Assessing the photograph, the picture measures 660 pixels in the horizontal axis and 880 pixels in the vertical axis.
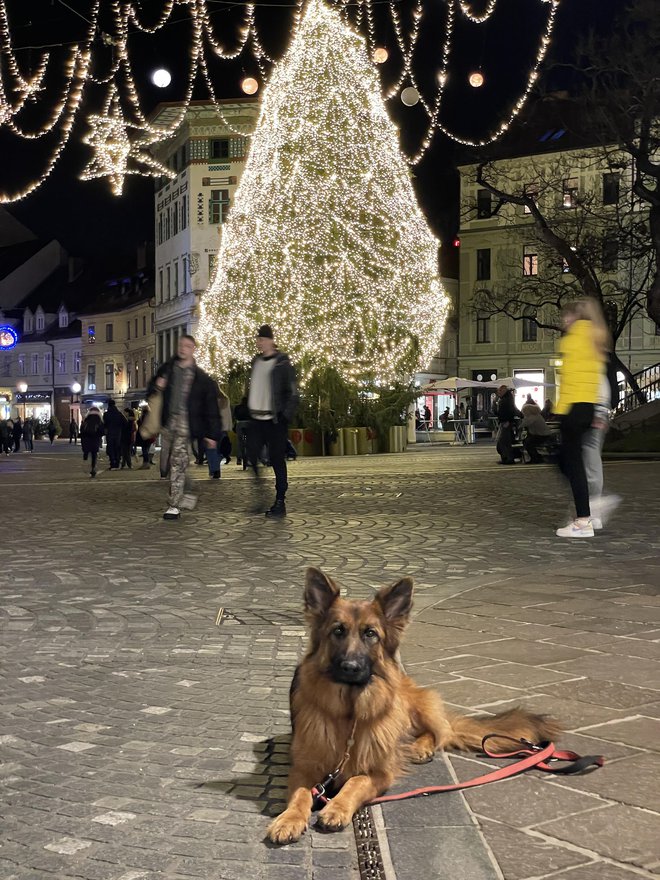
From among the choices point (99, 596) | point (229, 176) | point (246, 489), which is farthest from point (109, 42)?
point (229, 176)

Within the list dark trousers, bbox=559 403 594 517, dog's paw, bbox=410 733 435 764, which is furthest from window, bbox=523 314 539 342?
dog's paw, bbox=410 733 435 764

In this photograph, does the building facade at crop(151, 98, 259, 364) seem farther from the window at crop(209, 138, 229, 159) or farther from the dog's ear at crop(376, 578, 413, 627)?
the dog's ear at crop(376, 578, 413, 627)

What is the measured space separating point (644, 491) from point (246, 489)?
20.9 feet

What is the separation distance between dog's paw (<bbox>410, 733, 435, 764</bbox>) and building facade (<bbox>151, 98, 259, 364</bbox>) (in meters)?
60.3

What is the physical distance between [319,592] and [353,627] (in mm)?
179

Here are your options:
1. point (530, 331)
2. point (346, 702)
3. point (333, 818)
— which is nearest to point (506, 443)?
point (346, 702)

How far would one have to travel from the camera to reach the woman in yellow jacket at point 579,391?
10.3 metres

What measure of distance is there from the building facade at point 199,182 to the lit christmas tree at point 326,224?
3269 cm

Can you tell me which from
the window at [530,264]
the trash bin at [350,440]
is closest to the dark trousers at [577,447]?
the trash bin at [350,440]

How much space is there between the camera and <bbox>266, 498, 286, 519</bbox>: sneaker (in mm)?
12898

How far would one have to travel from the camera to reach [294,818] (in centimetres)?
321

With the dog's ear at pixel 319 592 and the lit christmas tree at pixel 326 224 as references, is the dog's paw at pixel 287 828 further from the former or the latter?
the lit christmas tree at pixel 326 224

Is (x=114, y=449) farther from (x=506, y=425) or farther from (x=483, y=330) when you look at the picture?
(x=483, y=330)

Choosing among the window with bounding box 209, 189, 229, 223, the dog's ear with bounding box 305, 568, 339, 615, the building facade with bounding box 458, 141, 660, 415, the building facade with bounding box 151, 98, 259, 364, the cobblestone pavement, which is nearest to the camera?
the cobblestone pavement
